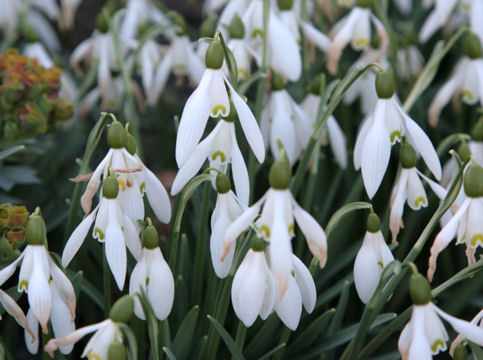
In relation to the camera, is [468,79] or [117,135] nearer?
[117,135]

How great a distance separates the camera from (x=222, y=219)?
1.09m

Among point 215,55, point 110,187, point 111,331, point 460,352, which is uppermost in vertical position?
point 215,55

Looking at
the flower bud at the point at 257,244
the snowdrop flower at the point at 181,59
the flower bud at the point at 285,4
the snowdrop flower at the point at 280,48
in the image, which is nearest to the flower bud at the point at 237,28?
the snowdrop flower at the point at 280,48

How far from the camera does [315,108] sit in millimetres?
1603

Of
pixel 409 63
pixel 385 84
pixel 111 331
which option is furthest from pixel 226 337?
pixel 409 63

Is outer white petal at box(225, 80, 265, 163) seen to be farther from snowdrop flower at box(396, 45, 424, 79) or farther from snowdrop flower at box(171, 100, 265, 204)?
snowdrop flower at box(396, 45, 424, 79)

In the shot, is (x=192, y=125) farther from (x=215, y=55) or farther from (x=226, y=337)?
(x=226, y=337)

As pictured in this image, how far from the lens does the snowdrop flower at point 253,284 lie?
0.99m

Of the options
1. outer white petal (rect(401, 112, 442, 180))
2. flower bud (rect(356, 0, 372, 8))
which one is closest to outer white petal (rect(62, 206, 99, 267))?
outer white petal (rect(401, 112, 442, 180))

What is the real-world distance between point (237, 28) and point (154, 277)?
0.64 metres

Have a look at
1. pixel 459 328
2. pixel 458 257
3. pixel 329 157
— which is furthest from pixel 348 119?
pixel 459 328

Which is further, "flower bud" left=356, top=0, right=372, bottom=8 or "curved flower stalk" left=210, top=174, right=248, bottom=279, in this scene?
"flower bud" left=356, top=0, right=372, bottom=8

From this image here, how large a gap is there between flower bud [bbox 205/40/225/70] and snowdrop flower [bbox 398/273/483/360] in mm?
430

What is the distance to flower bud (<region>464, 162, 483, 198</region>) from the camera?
1.04 metres
